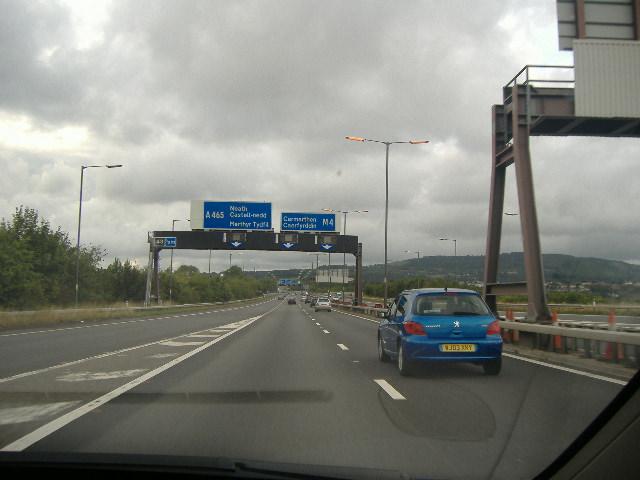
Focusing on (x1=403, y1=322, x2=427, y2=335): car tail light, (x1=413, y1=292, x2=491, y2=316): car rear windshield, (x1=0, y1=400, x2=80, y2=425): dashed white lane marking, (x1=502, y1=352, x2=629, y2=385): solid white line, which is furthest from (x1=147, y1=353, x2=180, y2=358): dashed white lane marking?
(x1=502, y1=352, x2=629, y2=385): solid white line

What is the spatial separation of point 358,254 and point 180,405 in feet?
145

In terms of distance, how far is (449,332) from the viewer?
1043cm

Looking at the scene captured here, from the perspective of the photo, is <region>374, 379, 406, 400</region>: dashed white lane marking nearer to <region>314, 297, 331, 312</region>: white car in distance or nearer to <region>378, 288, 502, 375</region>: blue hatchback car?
<region>378, 288, 502, 375</region>: blue hatchback car

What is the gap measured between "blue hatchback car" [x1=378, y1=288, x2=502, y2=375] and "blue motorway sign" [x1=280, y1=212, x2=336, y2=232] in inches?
1474

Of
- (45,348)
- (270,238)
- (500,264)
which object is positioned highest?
(270,238)

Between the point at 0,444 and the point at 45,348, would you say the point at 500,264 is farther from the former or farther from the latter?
the point at 0,444

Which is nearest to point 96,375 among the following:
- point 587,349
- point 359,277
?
point 587,349

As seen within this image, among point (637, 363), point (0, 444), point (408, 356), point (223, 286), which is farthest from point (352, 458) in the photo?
point (223, 286)

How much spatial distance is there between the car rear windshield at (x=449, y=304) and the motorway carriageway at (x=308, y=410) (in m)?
1.13

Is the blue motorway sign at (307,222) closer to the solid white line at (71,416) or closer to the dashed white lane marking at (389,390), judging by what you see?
the solid white line at (71,416)

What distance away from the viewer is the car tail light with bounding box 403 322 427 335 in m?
10.5

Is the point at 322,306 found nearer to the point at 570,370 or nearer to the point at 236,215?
the point at 236,215

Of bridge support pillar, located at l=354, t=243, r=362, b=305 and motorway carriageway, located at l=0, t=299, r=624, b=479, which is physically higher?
bridge support pillar, located at l=354, t=243, r=362, b=305

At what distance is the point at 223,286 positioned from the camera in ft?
348
